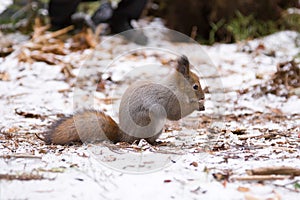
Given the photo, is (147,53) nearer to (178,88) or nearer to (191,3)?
(191,3)

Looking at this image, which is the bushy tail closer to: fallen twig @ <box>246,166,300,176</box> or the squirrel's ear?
the squirrel's ear

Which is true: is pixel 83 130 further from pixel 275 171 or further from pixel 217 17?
pixel 217 17

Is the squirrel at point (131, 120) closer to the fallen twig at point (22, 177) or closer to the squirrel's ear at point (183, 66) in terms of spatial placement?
the squirrel's ear at point (183, 66)

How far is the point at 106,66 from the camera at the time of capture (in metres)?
5.44

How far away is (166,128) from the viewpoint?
146 inches

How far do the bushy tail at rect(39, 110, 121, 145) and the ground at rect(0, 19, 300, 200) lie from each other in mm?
75

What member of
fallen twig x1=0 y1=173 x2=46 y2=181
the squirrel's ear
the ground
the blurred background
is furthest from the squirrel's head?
the blurred background

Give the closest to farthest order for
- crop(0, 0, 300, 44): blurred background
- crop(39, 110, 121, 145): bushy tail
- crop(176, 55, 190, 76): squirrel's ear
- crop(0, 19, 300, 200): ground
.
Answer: crop(0, 19, 300, 200): ground → crop(39, 110, 121, 145): bushy tail → crop(176, 55, 190, 76): squirrel's ear → crop(0, 0, 300, 44): blurred background

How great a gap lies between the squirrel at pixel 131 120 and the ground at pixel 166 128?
0.09 meters

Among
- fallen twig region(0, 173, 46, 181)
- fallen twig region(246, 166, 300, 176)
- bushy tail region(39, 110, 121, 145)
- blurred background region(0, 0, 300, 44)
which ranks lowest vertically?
fallen twig region(0, 173, 46, 181)

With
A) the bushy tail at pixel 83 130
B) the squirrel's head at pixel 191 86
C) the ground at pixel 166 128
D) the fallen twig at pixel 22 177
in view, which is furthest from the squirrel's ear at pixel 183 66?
the fallen twig at pixel 22 177

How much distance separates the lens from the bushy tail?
2.97 m

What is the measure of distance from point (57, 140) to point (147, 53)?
3109 mm

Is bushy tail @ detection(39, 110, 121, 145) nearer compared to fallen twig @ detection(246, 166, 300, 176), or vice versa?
fallen twig @ detection(246, 166, 300, 176)
